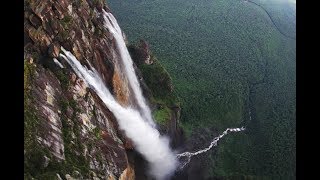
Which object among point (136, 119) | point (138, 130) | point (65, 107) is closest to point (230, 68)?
point (136, 119)

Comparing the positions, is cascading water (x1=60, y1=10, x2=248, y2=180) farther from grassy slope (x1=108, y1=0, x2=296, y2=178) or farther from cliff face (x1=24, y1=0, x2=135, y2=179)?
grassy slope (x1=108, y1=0, x2=296, y2=178)

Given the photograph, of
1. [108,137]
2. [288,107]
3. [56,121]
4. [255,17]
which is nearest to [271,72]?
[288,107]

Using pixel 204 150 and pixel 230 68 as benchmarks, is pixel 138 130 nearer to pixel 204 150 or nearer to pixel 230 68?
pixel 204 150

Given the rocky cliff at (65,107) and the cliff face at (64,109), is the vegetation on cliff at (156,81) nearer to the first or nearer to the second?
the rocky cliff at (65,107)

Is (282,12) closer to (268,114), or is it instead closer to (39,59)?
(268,114)

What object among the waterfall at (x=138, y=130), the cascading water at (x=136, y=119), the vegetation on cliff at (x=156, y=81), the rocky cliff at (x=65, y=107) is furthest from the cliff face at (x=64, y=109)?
the vegetation on cliff at (x=156, y=81)
